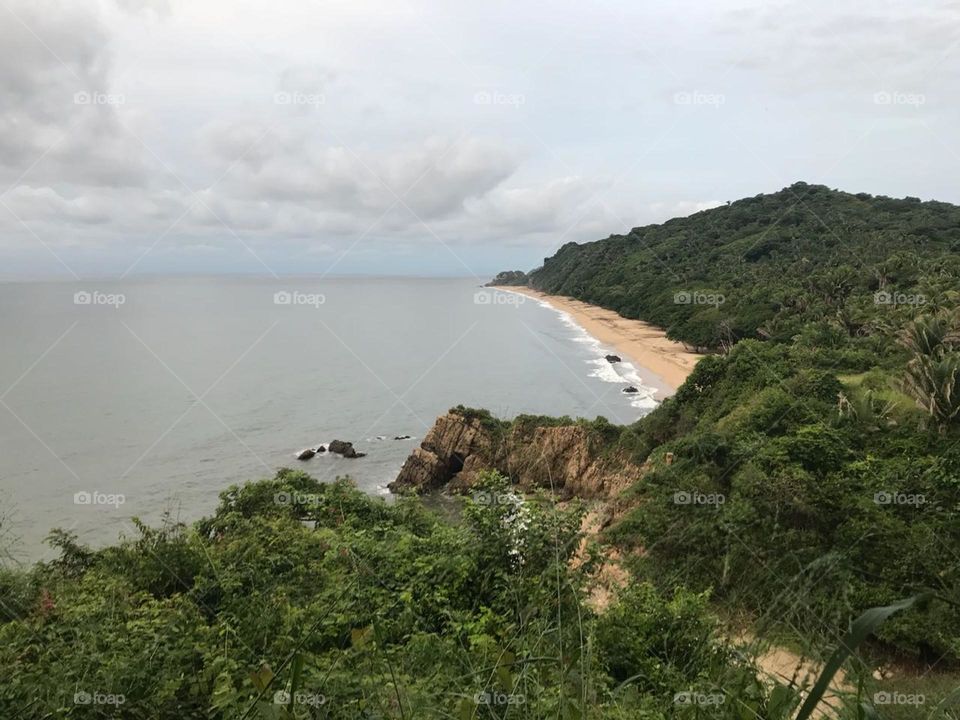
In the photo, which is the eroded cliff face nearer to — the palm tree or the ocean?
the ocean

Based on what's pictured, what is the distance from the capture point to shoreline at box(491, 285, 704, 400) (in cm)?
3903

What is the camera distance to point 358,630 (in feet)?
7.70

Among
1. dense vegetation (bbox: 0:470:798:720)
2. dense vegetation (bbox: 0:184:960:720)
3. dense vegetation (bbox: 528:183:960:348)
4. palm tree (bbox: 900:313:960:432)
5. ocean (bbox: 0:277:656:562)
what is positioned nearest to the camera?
dense vegetation (bbox: 0:184:960:720)

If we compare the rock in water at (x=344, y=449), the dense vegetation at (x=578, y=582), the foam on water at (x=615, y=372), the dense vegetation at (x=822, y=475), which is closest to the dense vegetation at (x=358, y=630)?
the dense vegetation at (x=578, y=582)

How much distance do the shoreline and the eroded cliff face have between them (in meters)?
12.2

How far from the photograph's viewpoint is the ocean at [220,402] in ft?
74.1

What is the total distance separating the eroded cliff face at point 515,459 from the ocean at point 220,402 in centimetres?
220

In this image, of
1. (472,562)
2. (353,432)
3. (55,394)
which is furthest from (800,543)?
(55,394)

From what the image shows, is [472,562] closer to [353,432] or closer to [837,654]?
[837,654]

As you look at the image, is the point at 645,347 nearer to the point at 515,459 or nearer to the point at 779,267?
the point at 779,267

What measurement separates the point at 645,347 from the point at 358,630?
49.5 m

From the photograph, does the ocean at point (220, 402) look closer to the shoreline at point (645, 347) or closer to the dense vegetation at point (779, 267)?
the shoreline at point (645, 347)

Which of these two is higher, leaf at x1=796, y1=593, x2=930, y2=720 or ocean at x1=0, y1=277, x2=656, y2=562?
leaf at x1=796, y1=593, x2=930, y2=720

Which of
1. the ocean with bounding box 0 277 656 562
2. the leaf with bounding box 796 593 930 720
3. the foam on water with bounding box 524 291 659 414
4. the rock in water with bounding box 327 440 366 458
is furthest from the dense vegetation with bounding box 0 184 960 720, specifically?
the foam on water with bounding box 524 291 659 414
